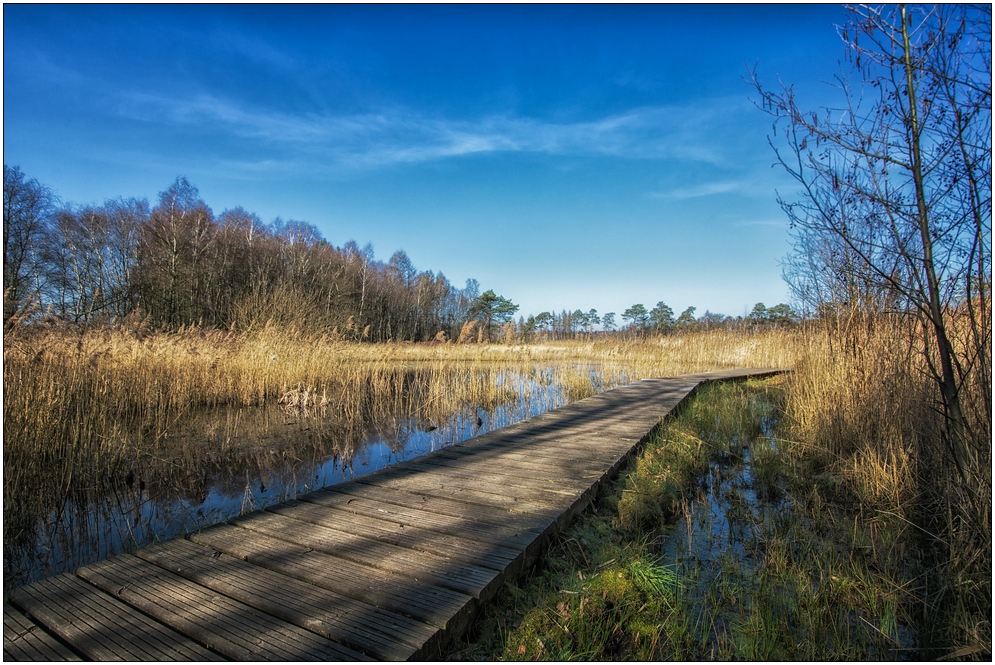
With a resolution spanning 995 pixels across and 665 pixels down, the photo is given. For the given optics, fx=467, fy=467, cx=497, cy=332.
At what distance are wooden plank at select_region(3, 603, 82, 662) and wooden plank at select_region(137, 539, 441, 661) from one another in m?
0.39

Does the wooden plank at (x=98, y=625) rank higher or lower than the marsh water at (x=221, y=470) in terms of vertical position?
higher

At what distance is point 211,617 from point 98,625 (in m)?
0.32

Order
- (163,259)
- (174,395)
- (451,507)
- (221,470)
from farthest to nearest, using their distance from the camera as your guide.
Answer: (163,259) < (174,395) < (221,470) < (451,507)

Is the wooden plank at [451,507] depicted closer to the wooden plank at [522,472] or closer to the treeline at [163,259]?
the wooden plank at [522,472]

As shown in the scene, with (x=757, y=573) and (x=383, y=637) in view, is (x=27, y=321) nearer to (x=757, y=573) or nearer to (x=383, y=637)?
(x=383, y=637)

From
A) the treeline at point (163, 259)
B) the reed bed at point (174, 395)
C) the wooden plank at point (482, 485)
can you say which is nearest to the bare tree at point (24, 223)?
the treeline at point (163, 259)

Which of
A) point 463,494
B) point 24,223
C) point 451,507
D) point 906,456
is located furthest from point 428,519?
point 24,223

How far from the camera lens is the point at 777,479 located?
360cm

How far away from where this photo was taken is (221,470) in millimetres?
3965

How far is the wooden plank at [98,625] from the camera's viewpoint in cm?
132

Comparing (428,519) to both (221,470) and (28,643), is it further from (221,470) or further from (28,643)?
(221,470)

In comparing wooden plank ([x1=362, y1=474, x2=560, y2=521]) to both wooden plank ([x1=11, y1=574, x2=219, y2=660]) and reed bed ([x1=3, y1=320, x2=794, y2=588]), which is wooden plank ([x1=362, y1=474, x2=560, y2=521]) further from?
reed bed ([x1=3, y1=320, x2=794, y2=588])

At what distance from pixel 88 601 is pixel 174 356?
17.9ft

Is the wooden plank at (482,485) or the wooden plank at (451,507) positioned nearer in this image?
the wooden plank at (451,507)
